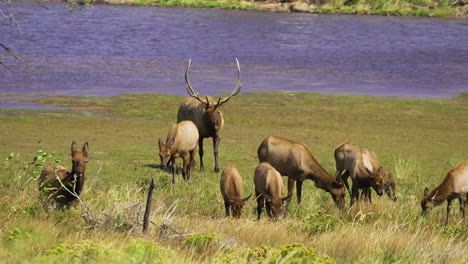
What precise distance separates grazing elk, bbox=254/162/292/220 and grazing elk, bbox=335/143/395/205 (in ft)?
6.99

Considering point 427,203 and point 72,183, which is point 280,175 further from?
point 72,183

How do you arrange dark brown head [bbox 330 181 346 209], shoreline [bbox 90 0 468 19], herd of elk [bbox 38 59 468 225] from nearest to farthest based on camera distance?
herd of elk [bbox 38 59 468 225], dark brown head [bbox 330 181 346 209], shoreline [bbox 90 0 468 19]

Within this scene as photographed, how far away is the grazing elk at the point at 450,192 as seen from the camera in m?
13.5

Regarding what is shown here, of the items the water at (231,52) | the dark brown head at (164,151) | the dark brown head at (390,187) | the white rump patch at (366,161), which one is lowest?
the water at (231,52)

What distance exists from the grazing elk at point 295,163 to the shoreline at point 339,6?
217ft

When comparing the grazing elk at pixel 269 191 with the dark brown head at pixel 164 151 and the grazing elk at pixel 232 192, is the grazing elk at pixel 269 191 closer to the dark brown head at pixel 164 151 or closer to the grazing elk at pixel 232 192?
the grazing elk at pixel 232 192

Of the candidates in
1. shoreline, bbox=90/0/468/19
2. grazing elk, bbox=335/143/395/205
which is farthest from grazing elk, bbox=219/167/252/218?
shoreline, bbox=90/0/468/19

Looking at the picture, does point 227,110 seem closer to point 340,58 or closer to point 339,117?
point 339,117

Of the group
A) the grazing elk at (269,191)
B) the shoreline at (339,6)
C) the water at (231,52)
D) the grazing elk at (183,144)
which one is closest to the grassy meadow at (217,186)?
the grazing elk at (269,191)

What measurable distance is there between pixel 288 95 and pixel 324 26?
3714 cm

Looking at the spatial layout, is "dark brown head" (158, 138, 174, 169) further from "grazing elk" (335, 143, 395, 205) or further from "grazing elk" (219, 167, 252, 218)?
"grazing elk" (335, 143, 395, 205)

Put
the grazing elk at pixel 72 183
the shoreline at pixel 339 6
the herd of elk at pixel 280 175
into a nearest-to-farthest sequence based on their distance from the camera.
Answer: the grazing elk at pixel 72 183, the herd of elk at pixel 280 175, the shoreline at pixel 339 6

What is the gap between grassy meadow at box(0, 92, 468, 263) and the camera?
8.59 meters

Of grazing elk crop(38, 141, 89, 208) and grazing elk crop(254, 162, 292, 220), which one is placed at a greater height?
grazing elk crop(38, 141, 89, 208)
